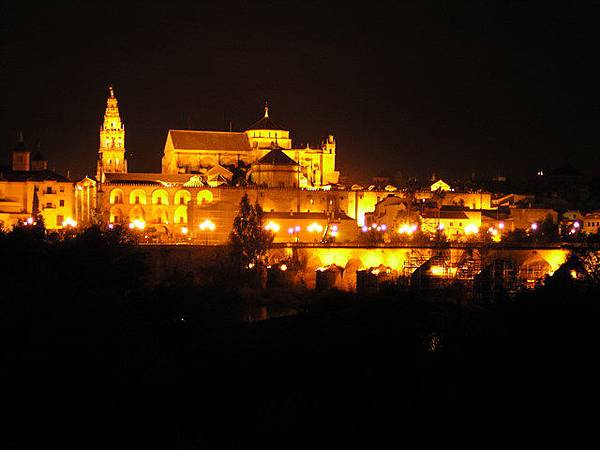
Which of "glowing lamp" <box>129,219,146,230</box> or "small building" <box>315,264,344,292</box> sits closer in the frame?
"small building" <box>315,264,344,292</box>

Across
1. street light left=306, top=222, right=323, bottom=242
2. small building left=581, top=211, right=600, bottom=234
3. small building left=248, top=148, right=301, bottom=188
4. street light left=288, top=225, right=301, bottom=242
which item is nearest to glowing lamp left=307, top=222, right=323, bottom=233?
street light left=306, top=222, right=323, bottom=242

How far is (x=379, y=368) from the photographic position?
19.4m

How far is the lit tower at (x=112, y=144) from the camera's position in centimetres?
5697

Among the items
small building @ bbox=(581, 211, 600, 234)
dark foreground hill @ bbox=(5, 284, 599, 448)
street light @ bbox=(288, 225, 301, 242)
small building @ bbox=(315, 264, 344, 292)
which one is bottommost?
dark foreground hill @ bbox=(5, 284, 599, 448)

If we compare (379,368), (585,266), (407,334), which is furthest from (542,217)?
(379,368)

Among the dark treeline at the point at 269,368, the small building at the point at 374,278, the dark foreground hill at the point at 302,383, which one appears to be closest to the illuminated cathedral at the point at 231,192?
the small building at the point at 374,278

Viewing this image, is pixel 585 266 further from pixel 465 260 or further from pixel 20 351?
pixel 20 351

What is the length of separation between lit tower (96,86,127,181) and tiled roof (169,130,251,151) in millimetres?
3212

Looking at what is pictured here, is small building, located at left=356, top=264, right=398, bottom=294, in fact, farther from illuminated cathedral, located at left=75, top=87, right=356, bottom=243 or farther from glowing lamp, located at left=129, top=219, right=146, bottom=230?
glowing lamp, located at left=129, top=219, right=146, bottom=230

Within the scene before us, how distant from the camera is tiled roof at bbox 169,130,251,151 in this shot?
5656 centimetres

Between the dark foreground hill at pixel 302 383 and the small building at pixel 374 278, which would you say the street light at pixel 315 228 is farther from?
the dark foreground hill at pixel 302 383

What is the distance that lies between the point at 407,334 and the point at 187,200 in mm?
30151

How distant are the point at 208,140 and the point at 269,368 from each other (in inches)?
1494

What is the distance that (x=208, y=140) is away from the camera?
57156 millimetres
